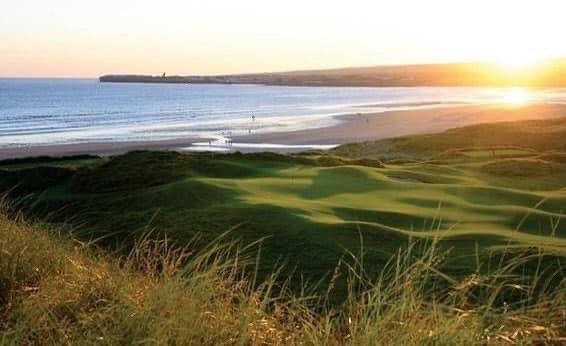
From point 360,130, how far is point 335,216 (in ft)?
130

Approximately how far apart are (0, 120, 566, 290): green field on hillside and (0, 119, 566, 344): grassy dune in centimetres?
3

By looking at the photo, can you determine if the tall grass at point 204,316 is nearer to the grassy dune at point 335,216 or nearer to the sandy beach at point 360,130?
the grassy dune at point 335,216

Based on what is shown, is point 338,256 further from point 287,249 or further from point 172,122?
point 172,122

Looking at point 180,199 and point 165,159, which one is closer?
point 180,199

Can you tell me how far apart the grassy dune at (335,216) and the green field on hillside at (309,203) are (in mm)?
31

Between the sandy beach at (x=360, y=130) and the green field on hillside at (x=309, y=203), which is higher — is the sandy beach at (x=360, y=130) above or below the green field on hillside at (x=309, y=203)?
below

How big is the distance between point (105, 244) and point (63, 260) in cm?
489

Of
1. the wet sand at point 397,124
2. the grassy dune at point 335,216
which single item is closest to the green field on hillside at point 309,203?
the grassy dune at point 335,216

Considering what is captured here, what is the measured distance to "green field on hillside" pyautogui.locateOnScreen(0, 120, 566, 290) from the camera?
10.4 m

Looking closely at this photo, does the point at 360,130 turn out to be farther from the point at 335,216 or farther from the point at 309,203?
the point at 335,216

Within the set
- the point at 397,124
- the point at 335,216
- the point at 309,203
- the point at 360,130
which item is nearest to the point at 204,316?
the point at 335,216

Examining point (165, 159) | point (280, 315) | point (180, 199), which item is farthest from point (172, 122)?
point (280, 315)

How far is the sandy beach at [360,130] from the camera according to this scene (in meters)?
41.1

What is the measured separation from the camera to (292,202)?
12922 millimetres
